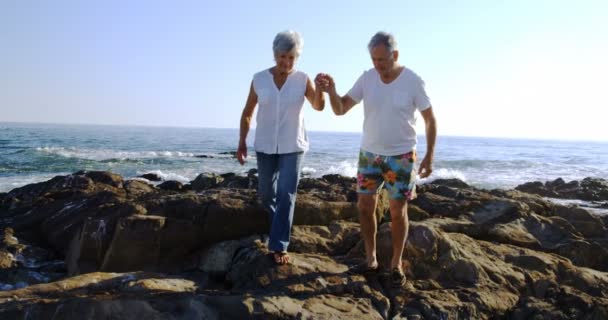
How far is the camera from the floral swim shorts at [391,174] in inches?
133

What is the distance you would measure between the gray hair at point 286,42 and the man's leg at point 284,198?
77cm

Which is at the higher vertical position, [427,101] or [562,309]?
[427,101]

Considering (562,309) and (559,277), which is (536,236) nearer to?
(559,277)

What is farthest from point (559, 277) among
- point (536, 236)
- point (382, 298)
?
point (382, 298)

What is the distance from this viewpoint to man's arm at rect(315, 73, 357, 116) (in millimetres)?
3520

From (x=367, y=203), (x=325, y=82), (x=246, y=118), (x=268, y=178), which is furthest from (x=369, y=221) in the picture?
(x=246, y=118)

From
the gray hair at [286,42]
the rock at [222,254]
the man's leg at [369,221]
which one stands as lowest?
the rock at [222,254]

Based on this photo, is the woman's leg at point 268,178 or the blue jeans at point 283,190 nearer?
the blue jeans at point 283,190

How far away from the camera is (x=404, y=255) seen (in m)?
3.88

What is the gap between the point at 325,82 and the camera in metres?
3.52

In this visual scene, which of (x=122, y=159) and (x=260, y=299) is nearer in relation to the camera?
(x=260, y=299)

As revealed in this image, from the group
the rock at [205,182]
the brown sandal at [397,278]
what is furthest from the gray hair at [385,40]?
the rock at [205,182]

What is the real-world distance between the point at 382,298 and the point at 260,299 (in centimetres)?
87

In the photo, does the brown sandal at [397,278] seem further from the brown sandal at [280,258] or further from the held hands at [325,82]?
the held hands at [325,82]
